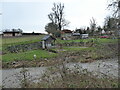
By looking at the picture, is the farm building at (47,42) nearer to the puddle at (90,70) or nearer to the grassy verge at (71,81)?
the puddle at (90,70)

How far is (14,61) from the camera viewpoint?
10609 mm

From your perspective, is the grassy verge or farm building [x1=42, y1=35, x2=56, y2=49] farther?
farm building [x1=42, y1=35, x2=56, y2=49]

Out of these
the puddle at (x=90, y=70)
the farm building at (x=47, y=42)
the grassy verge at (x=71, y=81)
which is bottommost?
the puddle at (x=90, y=70)

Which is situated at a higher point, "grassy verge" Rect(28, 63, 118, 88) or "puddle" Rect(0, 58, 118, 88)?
"grassy verge" Rect(28, 63, 118, 88)

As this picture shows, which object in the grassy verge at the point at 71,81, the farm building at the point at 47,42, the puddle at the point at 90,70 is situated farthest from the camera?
the farm building at the point at 47,42

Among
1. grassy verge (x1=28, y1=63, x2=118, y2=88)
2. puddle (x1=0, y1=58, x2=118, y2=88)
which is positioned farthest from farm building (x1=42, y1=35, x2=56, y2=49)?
grassy verge (x1=28, y1=63, x2=118, y2=88)

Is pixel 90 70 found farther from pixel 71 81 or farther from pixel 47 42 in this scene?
pixel 47 42

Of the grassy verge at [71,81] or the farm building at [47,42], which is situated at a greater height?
the farm building at [47,42]

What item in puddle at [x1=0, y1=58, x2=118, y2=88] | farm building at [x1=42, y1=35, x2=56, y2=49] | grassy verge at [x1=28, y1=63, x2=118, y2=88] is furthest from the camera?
farm building at [x1=42, y1=35, x2=56, y2=49]

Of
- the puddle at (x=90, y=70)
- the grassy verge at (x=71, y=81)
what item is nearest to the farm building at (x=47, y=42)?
the puddle at (x=90, y=70)

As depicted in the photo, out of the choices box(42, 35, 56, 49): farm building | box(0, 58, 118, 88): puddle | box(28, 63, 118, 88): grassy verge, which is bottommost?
box(0, 58, 118, 88): puddle

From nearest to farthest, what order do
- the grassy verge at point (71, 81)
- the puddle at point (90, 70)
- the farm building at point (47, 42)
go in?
the grassy verge at point (71, 81) → the puddle at point (90, 70) → the farm building at point (47, 42)

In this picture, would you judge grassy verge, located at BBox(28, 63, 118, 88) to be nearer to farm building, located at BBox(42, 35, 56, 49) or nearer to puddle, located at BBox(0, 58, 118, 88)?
puddle, located at BBox(0, 58, 118, 88)

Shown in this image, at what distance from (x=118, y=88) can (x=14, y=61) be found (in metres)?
9.23
